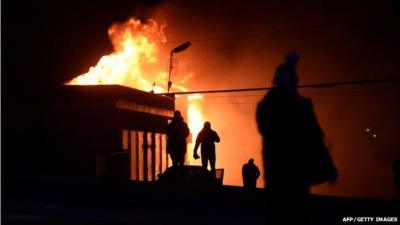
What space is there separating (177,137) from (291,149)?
10.2m

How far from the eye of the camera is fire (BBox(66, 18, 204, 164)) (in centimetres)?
4078

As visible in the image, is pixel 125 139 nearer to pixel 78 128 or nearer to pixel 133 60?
pixel 78 128

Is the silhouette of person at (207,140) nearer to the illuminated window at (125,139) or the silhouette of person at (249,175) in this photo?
the silhouette of person at (249,175)

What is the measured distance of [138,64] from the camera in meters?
45.6

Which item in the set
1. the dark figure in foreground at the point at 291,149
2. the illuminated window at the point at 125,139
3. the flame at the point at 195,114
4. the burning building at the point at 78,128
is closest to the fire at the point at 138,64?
the flame at the point at 195,114

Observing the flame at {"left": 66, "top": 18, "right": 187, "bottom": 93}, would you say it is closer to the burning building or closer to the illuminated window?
the burning building

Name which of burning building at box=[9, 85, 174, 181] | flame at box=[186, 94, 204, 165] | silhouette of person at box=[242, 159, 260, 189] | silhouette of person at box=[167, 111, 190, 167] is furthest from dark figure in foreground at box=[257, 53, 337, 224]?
flame at box=[186, 94, 204, 165]

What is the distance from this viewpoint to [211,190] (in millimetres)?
11266

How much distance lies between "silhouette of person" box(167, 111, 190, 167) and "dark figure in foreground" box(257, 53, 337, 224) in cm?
992

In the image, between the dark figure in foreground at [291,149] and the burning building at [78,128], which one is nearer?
the dark figure in foreground at [291,149]

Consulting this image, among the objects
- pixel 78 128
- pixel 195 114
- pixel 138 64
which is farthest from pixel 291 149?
pixel 195 114

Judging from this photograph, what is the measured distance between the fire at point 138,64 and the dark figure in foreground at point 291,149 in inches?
1334

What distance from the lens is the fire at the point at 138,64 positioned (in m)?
40.8

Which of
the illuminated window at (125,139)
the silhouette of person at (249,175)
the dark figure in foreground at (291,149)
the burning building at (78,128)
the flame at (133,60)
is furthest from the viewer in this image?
the flame at (133,60)
